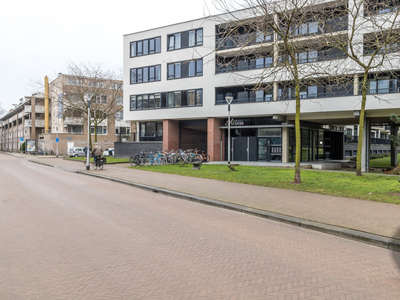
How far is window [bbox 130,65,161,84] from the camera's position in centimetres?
3238

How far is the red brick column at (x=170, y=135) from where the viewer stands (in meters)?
31.9

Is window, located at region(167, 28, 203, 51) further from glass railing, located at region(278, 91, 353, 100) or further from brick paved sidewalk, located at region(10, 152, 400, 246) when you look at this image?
brick paved sidewalk, located at region(10, 152, 400, 246)

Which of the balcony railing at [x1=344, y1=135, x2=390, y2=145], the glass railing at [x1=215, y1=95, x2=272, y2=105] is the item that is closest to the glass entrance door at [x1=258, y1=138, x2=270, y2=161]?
the glass railing at [x1=215, y1=95, x2=272, y2=105]

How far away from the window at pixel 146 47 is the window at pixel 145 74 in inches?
61.2

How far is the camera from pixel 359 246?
19.6 feet

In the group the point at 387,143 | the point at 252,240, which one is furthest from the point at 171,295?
the point at 387,143

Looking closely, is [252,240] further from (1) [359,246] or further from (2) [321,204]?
(2) [321,204]

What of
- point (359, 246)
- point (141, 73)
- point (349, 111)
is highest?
point (141, 73)

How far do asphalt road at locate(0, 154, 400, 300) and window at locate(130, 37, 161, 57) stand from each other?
26.5 meters

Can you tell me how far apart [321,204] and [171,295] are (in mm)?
6491

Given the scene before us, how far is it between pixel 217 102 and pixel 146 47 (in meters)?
9.77

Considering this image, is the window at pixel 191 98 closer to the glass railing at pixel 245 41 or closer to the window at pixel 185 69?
the window at pixel 185 69

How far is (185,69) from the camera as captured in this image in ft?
101

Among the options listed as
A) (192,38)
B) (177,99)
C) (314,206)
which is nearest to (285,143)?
(177,99)
